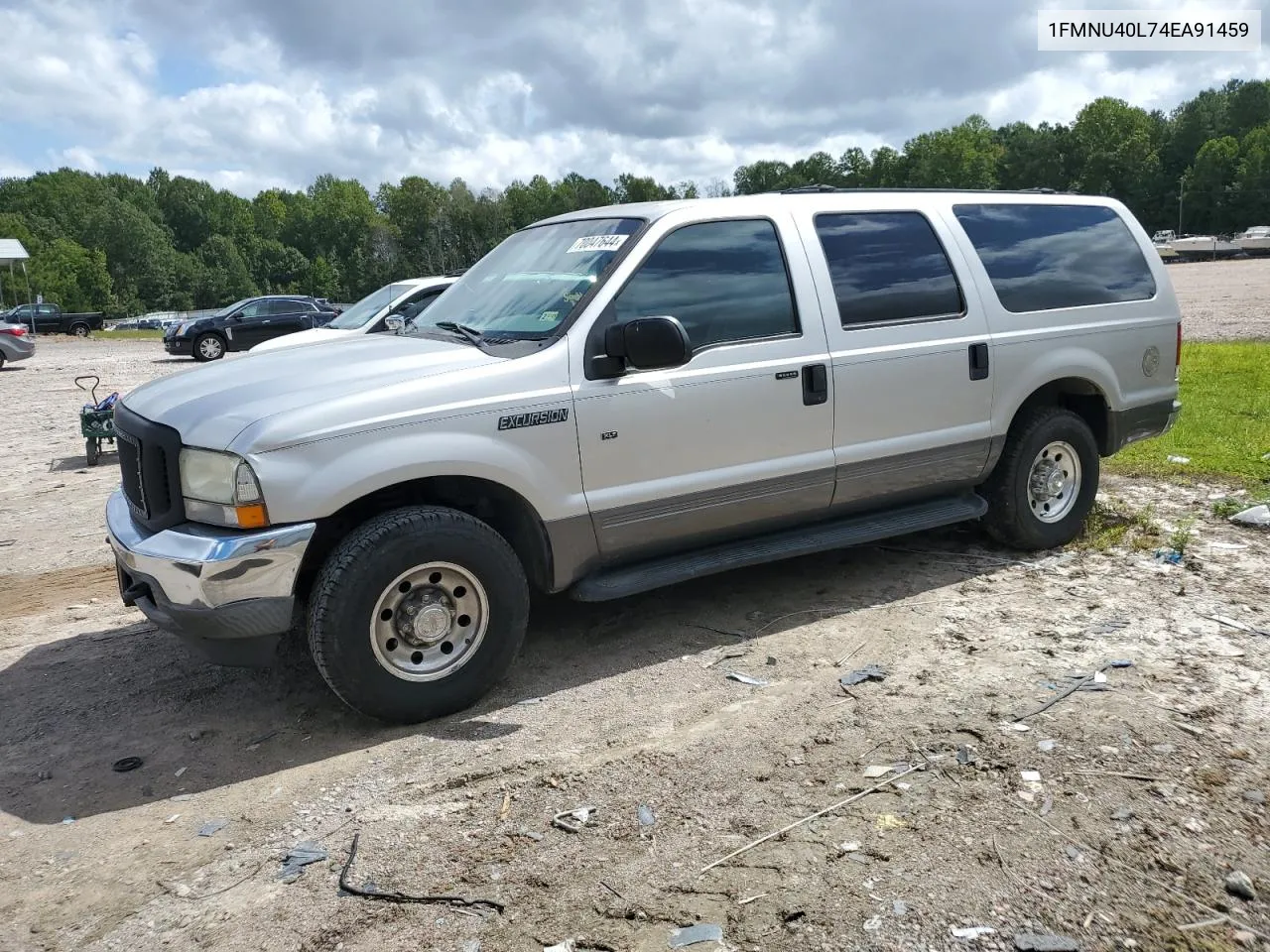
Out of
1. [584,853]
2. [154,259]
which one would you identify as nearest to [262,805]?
[584,853]

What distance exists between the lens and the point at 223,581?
3.62m

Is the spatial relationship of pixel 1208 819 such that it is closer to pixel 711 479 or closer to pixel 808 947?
pixel 808 947

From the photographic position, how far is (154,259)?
362ft

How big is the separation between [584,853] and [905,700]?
5.25 ft

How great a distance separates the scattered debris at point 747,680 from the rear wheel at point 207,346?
2529 centimetres

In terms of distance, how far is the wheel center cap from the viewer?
13.0ft

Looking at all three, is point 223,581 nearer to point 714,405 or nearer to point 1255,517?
point 714,405

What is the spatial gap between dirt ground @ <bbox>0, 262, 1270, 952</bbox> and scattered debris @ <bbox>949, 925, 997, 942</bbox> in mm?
18

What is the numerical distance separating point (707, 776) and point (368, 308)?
10412 mm

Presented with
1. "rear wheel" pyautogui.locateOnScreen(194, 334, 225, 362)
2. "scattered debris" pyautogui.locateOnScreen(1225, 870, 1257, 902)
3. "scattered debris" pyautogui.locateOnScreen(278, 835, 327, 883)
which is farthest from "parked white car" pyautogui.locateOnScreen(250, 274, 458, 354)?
"rear wheel" pyautogui.locateOnScreen(194, 334, 225, 362)

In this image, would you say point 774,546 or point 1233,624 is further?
point 774,546

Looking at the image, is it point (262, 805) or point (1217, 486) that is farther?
point (1217, 486)

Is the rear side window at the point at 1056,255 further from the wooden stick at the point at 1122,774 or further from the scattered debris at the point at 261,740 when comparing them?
the scattered debris at the point at 261,740

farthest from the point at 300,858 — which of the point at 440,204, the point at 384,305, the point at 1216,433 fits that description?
the point at 440,204
